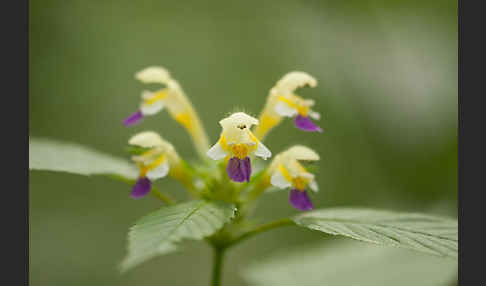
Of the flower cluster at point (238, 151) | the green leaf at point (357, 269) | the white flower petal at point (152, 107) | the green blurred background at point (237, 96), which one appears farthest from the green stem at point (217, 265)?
the green blurred background at point (237, 96)

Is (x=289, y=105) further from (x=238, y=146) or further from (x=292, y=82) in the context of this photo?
(x=238, y=146)

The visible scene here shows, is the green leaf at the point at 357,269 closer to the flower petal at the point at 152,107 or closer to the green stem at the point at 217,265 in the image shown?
the green stem at the point at 217,265

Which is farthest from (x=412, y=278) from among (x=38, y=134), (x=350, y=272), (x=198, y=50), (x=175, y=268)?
(x=198, y=50)

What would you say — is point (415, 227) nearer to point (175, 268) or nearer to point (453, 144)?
point (453, 144)

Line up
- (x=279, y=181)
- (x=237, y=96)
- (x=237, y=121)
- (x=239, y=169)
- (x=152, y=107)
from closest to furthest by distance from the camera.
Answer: (x=239, y=169)
(x=237, y=121)
(x=279, y=181)
(x=152, y=107)
(x=237, y=96)

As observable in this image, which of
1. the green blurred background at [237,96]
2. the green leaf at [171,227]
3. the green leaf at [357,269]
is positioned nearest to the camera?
the green leaf at [171,227]

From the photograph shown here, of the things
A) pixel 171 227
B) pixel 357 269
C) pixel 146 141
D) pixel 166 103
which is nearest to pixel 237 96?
pixel 357 269
